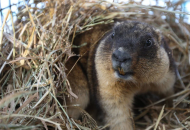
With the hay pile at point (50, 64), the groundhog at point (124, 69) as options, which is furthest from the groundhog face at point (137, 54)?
the hay pile at point (50, 64)

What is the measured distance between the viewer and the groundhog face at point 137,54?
3.04 meters

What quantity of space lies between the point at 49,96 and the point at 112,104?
112 centimetres

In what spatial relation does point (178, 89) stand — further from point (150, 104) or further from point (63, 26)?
point (63, 26)

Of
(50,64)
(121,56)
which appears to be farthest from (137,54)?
(50,64)

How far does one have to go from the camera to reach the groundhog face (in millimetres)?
3043

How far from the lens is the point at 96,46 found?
13.5 feet

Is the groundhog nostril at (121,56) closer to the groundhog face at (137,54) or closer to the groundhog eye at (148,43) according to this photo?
the groundhog face at (137,54)

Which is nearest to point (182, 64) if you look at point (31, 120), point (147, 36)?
point (147, 36)

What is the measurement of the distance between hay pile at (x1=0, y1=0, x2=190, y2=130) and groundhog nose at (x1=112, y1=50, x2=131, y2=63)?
81cm

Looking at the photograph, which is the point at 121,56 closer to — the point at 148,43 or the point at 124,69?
the point at 124,69

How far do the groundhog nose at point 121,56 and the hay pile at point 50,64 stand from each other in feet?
2.65

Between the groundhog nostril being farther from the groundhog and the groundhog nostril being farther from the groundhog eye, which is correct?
the groundhog eye

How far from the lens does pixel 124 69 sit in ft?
9.95

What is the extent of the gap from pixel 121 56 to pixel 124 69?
207mm
